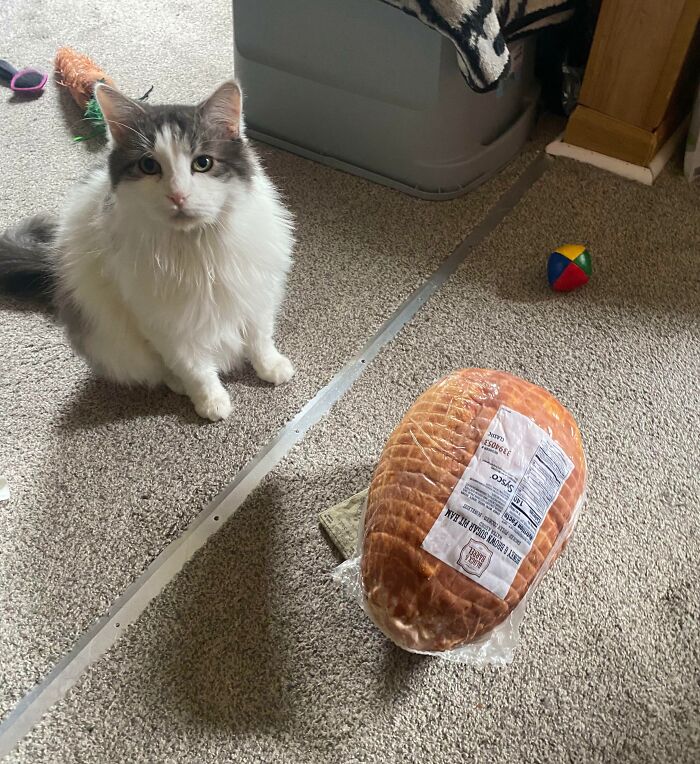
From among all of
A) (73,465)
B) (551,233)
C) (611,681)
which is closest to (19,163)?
(73,465)

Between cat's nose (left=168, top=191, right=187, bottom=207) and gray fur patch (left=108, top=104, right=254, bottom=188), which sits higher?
gray fur patch (left=108, top=104, right=254, bottom=188)

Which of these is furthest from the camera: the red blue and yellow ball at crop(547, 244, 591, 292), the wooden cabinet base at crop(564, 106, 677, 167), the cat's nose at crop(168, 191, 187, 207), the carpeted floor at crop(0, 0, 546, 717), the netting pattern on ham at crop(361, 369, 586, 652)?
the wooden cabinet base at crop(564, 106, 677, 167)

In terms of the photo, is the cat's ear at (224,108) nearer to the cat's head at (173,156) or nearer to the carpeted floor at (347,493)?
the cat's head at (173,156)

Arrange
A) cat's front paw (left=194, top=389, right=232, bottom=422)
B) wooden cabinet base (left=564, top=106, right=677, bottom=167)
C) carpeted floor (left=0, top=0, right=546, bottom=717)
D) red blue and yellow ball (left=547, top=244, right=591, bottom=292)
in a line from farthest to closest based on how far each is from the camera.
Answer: wooden cabinet base (left=564, top=106, right=677, bottom=167), red blue and yellow ball (left=547, top=244, right=591, bottom=292), cat's front paw (left=194, top=389, right=232, bottom=422), carpeted floor (left=0, top=0, right=546, bottom=717)

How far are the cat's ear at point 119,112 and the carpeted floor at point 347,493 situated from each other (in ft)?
1.78

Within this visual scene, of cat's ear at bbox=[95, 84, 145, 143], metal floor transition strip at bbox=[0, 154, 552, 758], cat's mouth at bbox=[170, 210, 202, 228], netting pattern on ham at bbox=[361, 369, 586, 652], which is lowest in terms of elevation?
metal floor transition strip at bbox=[0, 154, 552, 758]

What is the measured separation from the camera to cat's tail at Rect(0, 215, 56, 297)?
1.21m

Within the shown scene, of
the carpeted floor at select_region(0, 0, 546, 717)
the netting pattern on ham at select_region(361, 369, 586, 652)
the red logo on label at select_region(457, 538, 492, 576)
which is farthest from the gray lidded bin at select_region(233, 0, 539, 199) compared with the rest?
the red logo on label at select_region(457, 538, 492, 576)

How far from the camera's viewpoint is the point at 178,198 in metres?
0.86

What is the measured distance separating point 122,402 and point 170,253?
0.42 m

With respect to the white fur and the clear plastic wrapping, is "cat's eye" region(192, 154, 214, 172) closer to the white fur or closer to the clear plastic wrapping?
the white fur

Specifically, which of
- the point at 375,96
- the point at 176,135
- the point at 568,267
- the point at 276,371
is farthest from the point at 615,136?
the point at 176,135

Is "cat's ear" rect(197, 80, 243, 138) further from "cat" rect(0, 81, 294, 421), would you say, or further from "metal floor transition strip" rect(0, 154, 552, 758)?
"metal floor transition strip" rect(0, 154, 552, 758)

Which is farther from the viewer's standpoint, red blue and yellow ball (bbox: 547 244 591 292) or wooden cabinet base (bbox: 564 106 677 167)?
wooden cabinet base (bbox: 564 106 677 167)
